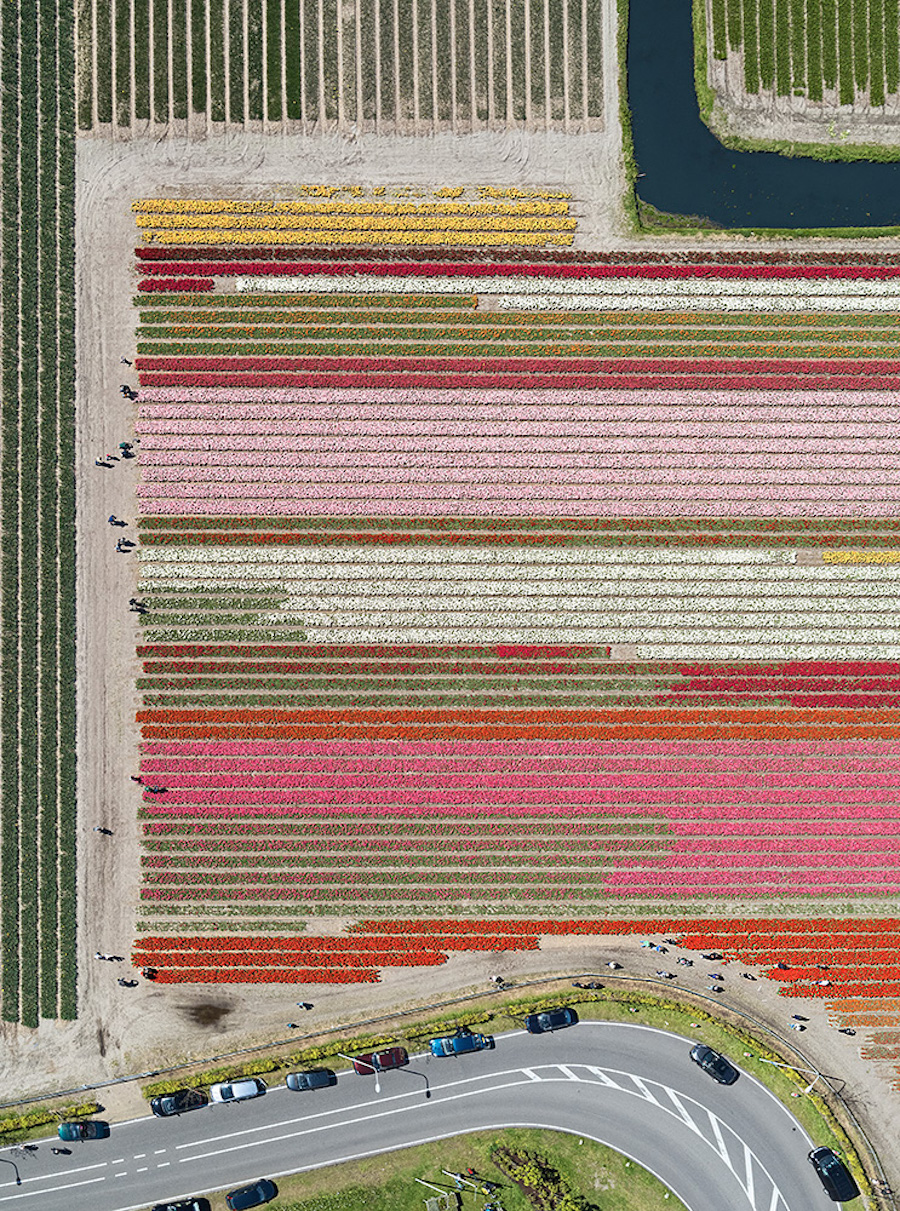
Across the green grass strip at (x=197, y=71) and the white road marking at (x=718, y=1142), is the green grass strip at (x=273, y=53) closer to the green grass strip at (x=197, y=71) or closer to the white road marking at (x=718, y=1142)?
the green grass strip at (x=197, y=71)

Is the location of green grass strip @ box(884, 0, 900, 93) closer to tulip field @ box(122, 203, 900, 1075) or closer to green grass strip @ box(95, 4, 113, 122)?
tulip field @ box(122, 203, 900, 1075)

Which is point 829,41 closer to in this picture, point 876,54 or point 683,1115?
point 876,54

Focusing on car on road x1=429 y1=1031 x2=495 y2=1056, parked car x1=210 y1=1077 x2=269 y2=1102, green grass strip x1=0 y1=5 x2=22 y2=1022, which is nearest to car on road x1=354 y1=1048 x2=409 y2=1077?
car on road x1=429 y1=1031 x2=495 y2=1056

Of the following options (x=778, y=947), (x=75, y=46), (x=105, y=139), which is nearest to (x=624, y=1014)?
(x=778, y=947)

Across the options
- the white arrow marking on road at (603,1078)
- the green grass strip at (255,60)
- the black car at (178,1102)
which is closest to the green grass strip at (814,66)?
the green grass strip at (255,60)

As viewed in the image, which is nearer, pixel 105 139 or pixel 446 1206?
pixel 446 1206

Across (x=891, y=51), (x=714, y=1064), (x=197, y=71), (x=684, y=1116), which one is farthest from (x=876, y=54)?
(x=684, y=1116)

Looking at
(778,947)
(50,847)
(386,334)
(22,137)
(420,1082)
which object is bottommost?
(420,1082)

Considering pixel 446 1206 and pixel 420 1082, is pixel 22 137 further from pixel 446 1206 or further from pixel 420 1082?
pixel 446 1206
